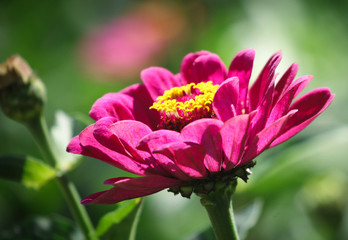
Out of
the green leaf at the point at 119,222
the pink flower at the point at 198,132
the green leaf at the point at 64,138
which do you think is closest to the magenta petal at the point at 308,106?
the pink flower at the point at 198,132

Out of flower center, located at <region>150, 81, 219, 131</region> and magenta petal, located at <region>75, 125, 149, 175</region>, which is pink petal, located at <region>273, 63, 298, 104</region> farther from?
magenta petal, located at <region>75, 125, 149, 175</region>

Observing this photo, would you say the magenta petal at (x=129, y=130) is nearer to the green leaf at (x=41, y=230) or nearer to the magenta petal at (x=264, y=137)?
the magenta petal at (x=264, y=137)

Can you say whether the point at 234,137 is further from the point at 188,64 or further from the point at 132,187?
the point at 188,64

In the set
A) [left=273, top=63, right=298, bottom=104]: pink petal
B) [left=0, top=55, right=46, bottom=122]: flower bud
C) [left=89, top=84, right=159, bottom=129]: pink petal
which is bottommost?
[left=273, top=63, right=298, bottom=104]: pink petal

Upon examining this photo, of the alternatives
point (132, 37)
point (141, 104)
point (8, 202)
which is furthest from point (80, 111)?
point (141, 104)

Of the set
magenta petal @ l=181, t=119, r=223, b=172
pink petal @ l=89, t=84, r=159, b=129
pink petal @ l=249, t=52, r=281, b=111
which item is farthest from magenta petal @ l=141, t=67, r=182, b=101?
magenta petal @ l=181, t=119, r=223, b=172

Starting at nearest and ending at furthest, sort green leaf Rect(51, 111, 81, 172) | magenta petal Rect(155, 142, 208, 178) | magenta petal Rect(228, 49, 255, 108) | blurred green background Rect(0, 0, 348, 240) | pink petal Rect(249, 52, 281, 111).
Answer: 1. magenta petal Rect(155, 142, 208, 178)
2. pink petal Rect(249, 52, 281, 111)
3. magenta petal Rect(228, 49, 255, 108)
4. green leaf Rect(51, 111, 81, 172)
5. blurred green background Rect(0, 0, 348, 240)

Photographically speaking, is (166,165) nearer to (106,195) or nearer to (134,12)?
(106,195)
